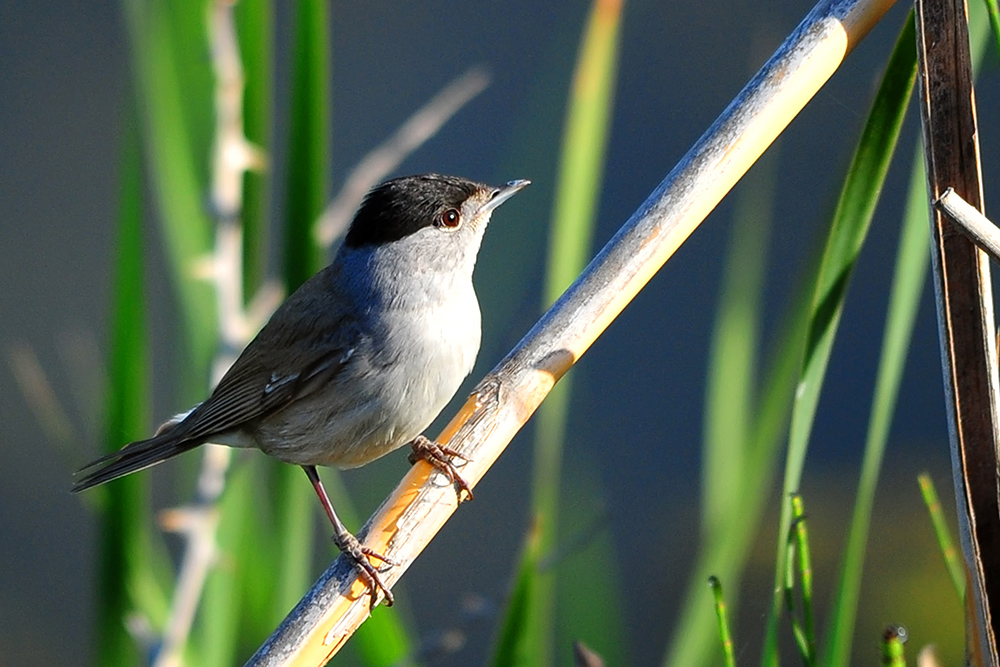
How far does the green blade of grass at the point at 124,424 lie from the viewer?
210 centimetres

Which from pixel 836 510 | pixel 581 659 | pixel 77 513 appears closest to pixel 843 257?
pixel 581 659

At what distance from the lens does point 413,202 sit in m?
2.53

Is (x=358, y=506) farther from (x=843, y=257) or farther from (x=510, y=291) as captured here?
(x=843, y=257)

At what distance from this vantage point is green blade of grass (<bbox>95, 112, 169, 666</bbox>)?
210cm

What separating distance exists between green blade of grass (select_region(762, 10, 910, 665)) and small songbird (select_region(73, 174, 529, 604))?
2.80ft

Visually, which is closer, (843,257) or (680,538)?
(843,257)

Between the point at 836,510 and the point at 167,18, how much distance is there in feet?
10.7

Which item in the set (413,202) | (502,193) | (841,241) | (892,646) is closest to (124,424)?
(413,202)

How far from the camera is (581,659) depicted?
1.63 metres

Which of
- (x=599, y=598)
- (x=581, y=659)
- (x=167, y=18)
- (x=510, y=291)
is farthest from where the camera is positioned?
A: (x=510, y=291)

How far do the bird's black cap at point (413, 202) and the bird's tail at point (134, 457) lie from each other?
633mm

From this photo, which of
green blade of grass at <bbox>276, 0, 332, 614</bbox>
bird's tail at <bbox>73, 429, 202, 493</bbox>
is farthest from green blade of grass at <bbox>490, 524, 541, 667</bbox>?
bird's tail at <bbox>73, 429, 202, 493</bbox>

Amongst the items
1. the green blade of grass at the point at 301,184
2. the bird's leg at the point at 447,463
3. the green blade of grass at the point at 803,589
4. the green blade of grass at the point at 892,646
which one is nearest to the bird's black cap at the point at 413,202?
the green blade of grass at the point at 301,184

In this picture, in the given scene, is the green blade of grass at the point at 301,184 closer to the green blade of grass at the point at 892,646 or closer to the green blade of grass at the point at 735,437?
the green blade of grass at the point at 735,437
